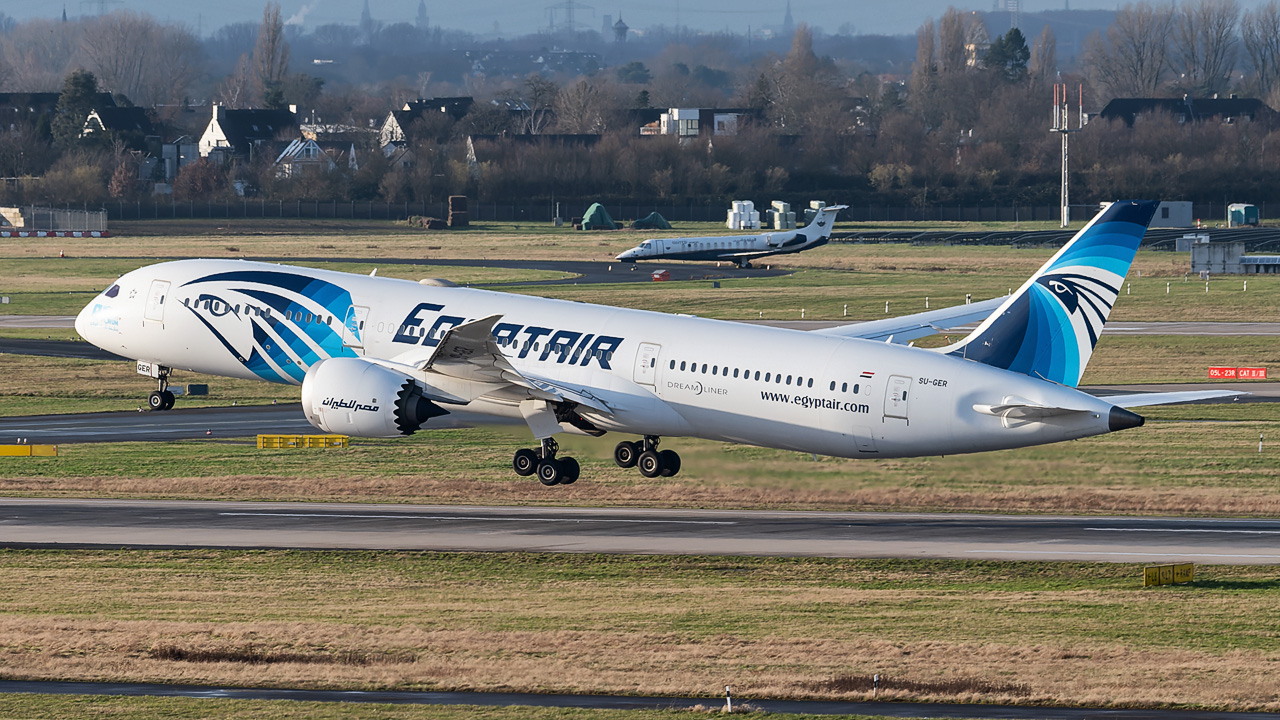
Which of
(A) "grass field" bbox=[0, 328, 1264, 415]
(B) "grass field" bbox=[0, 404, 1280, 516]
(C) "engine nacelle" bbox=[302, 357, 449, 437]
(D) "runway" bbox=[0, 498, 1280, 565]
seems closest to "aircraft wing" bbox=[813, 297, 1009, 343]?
(B) "grass field" bbox=[0, 404, 1280, 516]

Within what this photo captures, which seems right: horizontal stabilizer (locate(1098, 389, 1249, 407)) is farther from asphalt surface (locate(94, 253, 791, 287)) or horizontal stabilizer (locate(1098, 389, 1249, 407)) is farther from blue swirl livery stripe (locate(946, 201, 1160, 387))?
asphalt surface (locate(94, 253, 791, 287))

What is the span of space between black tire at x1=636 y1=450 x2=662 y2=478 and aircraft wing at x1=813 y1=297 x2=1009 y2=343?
8240mm

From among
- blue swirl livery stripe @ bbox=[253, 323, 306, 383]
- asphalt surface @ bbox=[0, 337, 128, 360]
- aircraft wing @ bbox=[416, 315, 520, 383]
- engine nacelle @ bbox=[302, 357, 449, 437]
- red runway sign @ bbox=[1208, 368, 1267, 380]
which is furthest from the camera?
asphalt surface @ bbox=[0, 337, 128, 360]

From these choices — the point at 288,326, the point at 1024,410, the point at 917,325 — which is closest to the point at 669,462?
the point at 917,325

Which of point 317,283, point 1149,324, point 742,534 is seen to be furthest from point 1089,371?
point 317,283

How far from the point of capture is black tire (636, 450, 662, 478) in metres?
55.2

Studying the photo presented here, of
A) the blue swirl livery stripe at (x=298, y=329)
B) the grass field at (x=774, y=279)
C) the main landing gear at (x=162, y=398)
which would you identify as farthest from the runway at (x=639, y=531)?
the grass field at (x=774, y=279)

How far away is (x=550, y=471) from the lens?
183 feet

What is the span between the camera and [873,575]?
164 feet

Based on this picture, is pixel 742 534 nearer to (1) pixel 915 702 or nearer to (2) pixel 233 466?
(1) pixel 915 702

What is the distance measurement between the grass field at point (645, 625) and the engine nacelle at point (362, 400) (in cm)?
431

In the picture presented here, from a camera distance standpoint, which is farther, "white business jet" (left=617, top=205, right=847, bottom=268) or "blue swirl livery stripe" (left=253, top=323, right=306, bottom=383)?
"white business jet" (left=617, top=205, right=847, bottom=268)

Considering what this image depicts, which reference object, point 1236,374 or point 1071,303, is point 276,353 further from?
point 1236,374

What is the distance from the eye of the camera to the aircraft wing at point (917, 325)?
58.8 m
